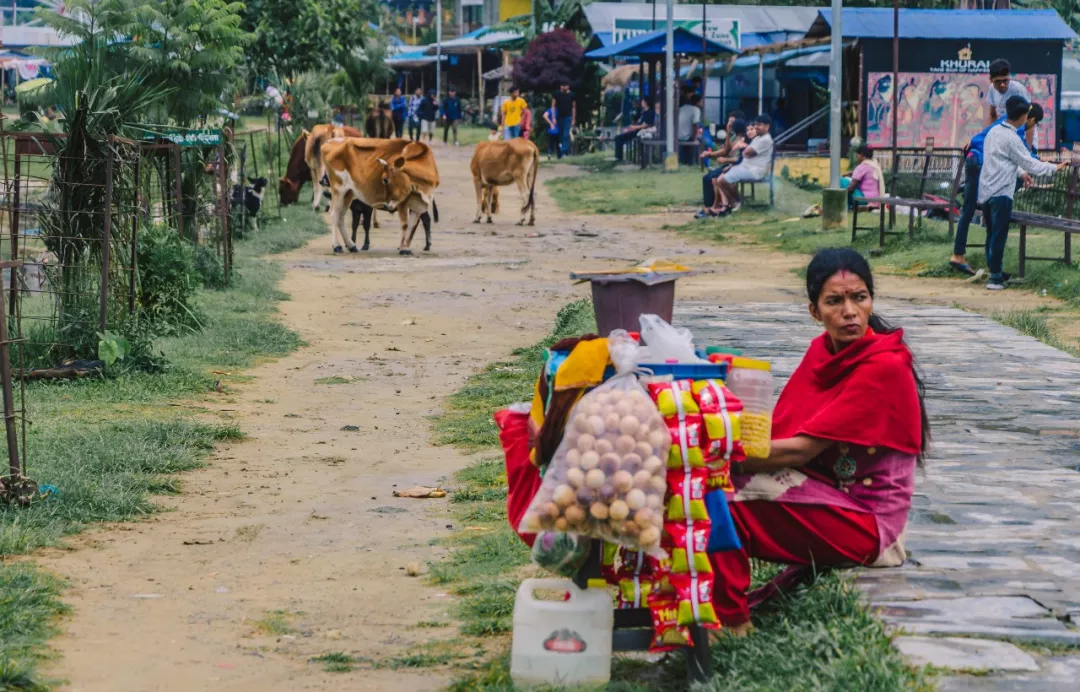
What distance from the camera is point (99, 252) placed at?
9.95 m

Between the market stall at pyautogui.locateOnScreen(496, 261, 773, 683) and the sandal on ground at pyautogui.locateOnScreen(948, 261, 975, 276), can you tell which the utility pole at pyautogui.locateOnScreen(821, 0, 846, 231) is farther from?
the market stall at pyautogui.locateOnScreen(496, 261, 773, 683)

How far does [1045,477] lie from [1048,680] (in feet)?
7.73

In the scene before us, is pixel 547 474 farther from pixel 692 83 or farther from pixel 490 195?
pixel 692 83

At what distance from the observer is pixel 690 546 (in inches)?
158

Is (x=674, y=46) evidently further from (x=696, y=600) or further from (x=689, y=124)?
(x=696, y=600)

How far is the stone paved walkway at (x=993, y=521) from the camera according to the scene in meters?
3.99

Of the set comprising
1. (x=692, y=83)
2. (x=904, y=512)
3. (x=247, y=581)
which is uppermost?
(x=692, y=83)

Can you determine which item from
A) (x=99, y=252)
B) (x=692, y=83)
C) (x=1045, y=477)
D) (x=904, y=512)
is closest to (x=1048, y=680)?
(x=904, y=512)

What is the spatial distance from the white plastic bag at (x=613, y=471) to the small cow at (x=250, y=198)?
49.1 feet

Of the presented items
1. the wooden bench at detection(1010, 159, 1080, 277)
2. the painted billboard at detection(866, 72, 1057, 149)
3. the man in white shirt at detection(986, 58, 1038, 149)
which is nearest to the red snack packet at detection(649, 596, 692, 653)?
the wooden bench at detection(1010, 159, 1080, 277)

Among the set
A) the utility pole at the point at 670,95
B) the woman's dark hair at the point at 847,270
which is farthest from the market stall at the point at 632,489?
the utility pole at the point at 670,95

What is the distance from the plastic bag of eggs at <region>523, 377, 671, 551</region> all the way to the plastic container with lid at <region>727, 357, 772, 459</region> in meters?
0.30

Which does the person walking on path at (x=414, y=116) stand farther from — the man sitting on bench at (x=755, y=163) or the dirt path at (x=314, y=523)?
the dirt path at (x=314, y=523)

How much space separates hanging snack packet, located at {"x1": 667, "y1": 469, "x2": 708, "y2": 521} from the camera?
13.0 feet
